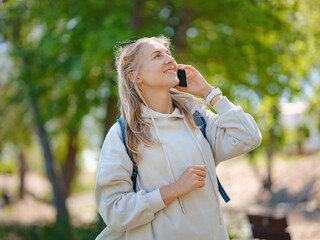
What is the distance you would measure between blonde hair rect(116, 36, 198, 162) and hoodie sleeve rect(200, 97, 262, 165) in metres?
0.17

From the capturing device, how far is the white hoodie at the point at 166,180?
2.09 meters

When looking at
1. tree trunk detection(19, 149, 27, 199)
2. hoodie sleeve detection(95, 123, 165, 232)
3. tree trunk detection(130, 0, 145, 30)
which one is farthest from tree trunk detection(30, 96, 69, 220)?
tree trunk detection(19, 149, 27, 199)

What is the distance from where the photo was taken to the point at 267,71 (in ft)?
29.3

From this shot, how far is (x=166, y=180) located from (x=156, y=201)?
0.48 ft

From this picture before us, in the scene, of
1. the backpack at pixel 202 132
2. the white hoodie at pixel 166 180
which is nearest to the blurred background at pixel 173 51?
the backpack at pixel 202 132

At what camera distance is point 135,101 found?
7.74ft

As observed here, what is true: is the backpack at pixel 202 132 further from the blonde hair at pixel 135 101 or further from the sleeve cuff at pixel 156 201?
the sleeve cuff at pixel 156 201

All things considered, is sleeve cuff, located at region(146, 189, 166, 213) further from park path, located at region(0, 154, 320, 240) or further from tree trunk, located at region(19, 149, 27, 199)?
tree trunk, located at region(19, 149, 27, 199)

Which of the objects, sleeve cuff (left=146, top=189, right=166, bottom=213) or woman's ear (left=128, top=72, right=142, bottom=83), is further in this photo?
woman's ear (left=128, top=72, right=142, bottom=83)

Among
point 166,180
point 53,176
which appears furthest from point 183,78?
point 53,176

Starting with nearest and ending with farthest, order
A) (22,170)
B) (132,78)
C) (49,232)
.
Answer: (132,78) < (49,232) < (22,170)

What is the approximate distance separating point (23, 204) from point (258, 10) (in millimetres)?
17515

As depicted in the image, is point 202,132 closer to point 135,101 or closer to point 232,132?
point 232,132

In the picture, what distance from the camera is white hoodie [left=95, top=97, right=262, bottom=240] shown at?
6.84 feet
